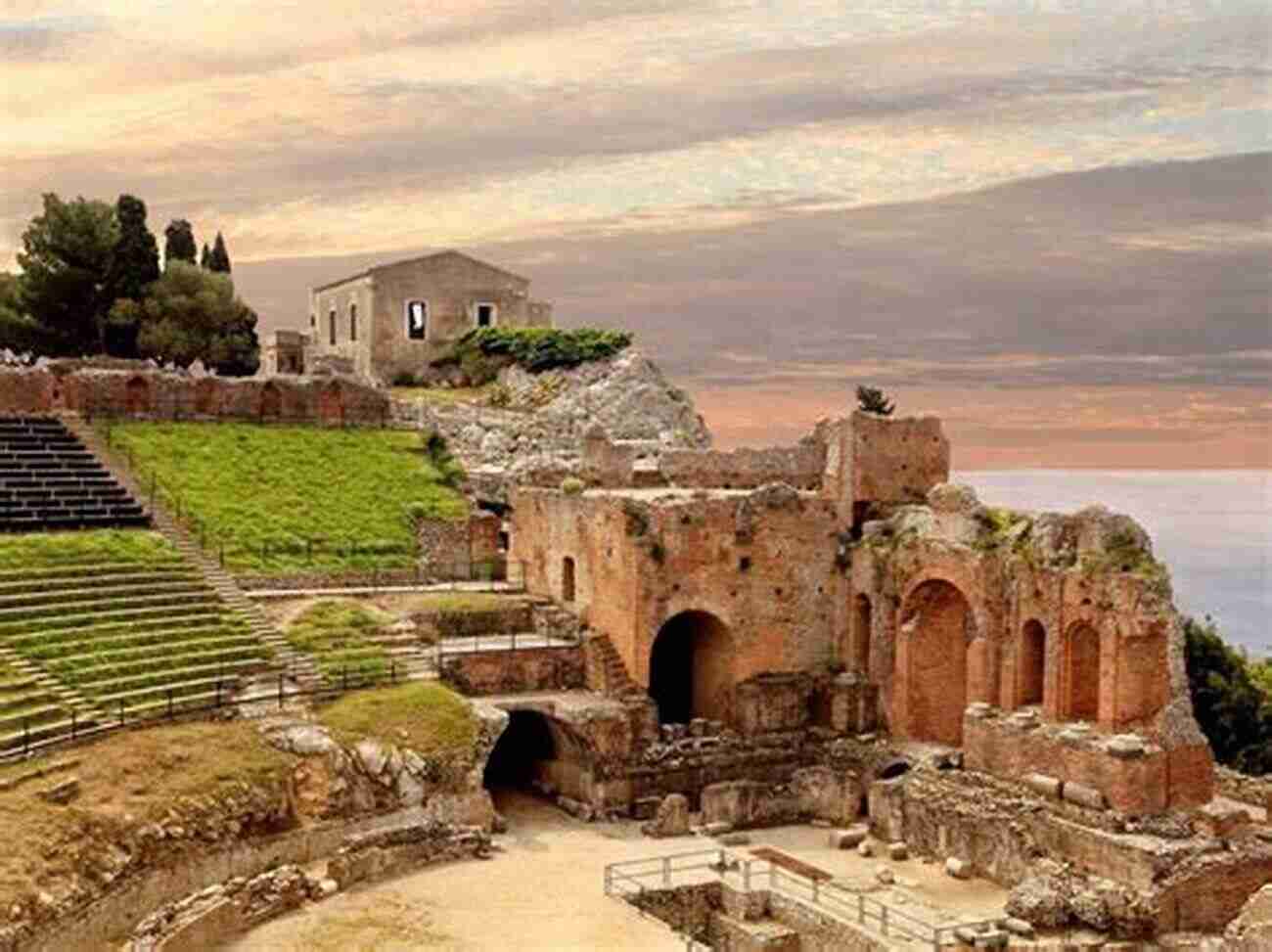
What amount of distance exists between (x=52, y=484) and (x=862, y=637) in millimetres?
22543

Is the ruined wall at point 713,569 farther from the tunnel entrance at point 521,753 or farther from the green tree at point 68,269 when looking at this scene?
the green tree at point 68,269

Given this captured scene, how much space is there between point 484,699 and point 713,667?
7.45m

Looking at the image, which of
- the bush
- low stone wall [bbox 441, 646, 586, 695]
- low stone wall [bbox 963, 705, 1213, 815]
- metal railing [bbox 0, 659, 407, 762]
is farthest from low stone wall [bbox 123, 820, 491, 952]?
the bush

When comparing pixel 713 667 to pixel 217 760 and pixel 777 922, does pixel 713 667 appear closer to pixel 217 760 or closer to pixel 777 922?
pixel 777 922

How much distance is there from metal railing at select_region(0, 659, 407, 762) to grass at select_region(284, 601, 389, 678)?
0.23 m

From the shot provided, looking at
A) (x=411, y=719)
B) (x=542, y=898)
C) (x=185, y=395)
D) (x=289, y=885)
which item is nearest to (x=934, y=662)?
(x=411, y=719)

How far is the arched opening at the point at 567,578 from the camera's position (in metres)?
42.0

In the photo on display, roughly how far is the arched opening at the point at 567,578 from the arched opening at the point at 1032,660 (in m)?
12.4

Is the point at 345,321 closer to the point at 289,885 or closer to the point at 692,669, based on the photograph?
the point at 692,669

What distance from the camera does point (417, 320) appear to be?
64.6 m

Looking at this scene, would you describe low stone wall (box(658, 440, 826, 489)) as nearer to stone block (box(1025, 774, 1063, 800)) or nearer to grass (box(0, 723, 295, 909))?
stone block (box(1025, 774, 1063, 800))

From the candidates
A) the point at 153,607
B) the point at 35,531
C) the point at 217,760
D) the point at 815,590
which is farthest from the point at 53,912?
the point at 815,590

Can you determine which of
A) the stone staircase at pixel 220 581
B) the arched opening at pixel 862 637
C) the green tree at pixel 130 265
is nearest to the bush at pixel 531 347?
the green tree at pixel 130 265

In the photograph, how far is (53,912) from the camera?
23406mm
